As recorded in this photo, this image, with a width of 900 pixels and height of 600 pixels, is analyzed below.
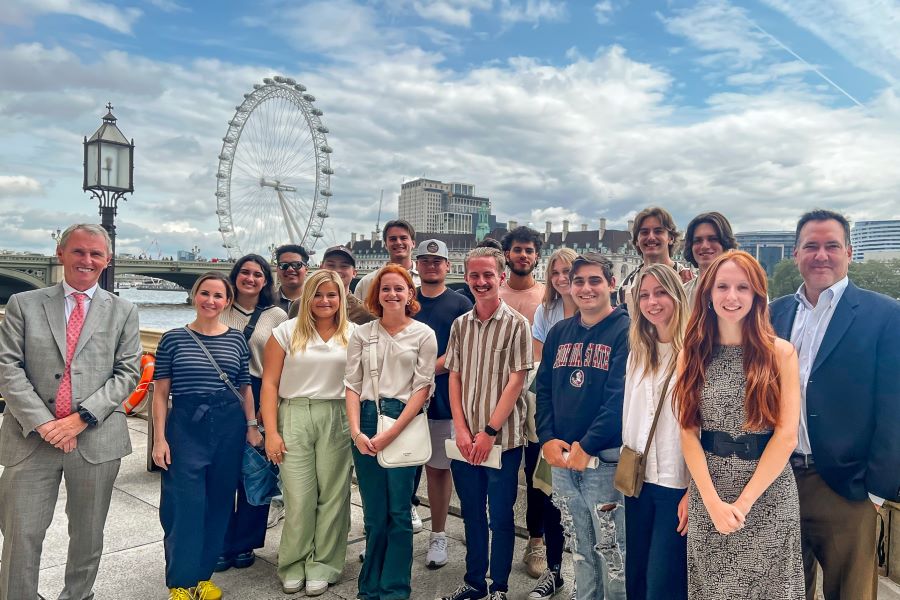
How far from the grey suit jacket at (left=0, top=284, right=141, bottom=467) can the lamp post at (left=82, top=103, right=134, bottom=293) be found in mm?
6336

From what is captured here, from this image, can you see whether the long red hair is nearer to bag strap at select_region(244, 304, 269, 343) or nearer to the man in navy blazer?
the man in navy blazer

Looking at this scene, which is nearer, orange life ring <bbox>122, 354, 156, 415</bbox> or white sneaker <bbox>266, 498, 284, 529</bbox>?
white sneaker <bbox>266, 498, 284, 529</bbox>

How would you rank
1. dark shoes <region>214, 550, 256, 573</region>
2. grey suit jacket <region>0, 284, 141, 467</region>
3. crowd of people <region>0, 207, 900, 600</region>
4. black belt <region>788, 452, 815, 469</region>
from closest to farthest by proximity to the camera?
crowd of people <region>0, 207, 900, 600</region> < black belt <region>788, 452, 815, 469</region> < grey suit jacket <region>0, 284, 141, 467</region> < dark shoes <region>214, 550, 256, 573</region>

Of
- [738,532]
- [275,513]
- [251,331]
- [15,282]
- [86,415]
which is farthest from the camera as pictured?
[15,282]

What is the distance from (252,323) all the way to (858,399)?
321 cm

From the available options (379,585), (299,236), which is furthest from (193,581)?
(299,236)

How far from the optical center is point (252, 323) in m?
3.97

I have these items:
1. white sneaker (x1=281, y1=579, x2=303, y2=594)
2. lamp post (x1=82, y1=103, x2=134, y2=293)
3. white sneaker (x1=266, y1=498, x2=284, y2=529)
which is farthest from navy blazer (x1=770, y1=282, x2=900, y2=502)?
lamp post (x1=82, y1=103, x2=134, y2=293)

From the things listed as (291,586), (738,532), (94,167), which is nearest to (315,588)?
(291,586)

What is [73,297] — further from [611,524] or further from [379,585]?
[611,524]

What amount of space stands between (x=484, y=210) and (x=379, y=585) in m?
146

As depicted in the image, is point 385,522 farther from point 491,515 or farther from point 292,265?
point 292,265

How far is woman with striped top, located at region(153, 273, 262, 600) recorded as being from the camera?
11.0 feet

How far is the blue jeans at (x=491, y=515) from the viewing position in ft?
10.8
